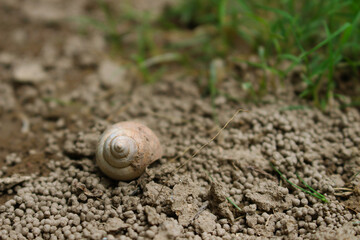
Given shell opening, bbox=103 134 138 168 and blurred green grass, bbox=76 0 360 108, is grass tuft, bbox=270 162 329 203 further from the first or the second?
shell opening, bbox=103 134 138 168

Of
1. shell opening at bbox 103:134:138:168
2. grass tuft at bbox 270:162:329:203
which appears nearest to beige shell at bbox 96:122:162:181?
shell opening at bbox 103:134:138:168

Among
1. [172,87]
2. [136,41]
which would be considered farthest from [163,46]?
[172,87]

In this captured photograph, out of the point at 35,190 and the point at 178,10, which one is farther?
the point at 178,10

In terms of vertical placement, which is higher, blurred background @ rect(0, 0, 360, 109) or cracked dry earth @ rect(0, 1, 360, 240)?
blurred background @ rect(0, 0, 360, 109)

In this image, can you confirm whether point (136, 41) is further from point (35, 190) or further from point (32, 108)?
point (35, 190)

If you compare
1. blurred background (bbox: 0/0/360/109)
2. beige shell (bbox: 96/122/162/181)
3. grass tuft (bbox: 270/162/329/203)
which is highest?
blurred background (bbox: 0/0/360/109)

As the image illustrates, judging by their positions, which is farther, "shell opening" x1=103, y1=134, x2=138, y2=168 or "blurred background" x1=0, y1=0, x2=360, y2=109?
"blurred background" x1=0, y1=0, x2=360, y2=109
